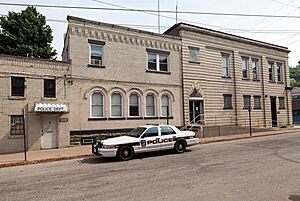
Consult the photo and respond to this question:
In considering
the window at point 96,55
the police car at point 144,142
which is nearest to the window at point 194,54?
the window at point 96,55

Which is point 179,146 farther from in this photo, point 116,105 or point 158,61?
point 158,61

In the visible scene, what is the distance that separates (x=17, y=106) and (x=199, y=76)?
1443 cm

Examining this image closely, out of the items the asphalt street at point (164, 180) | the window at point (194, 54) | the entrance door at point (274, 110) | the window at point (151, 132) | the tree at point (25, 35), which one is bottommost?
the asphalt street at point (164, 180)

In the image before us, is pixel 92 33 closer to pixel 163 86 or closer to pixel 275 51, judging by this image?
pixel 163 86

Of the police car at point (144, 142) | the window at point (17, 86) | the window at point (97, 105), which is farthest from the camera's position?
the window at point (97, 105)

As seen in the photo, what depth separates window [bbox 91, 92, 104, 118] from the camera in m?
18.5

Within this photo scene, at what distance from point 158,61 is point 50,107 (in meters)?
9.39

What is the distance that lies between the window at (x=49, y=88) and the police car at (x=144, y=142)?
5.76 metres

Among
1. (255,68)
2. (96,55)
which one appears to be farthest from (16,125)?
(255,68)

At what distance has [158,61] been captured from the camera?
71.6ft

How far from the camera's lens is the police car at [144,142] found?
40.2 ft

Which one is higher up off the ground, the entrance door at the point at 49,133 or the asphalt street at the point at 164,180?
the entrance door at the point at 49,133

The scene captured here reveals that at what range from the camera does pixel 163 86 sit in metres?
21.5

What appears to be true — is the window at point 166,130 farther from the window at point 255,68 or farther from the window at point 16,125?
the window at point 255,68
